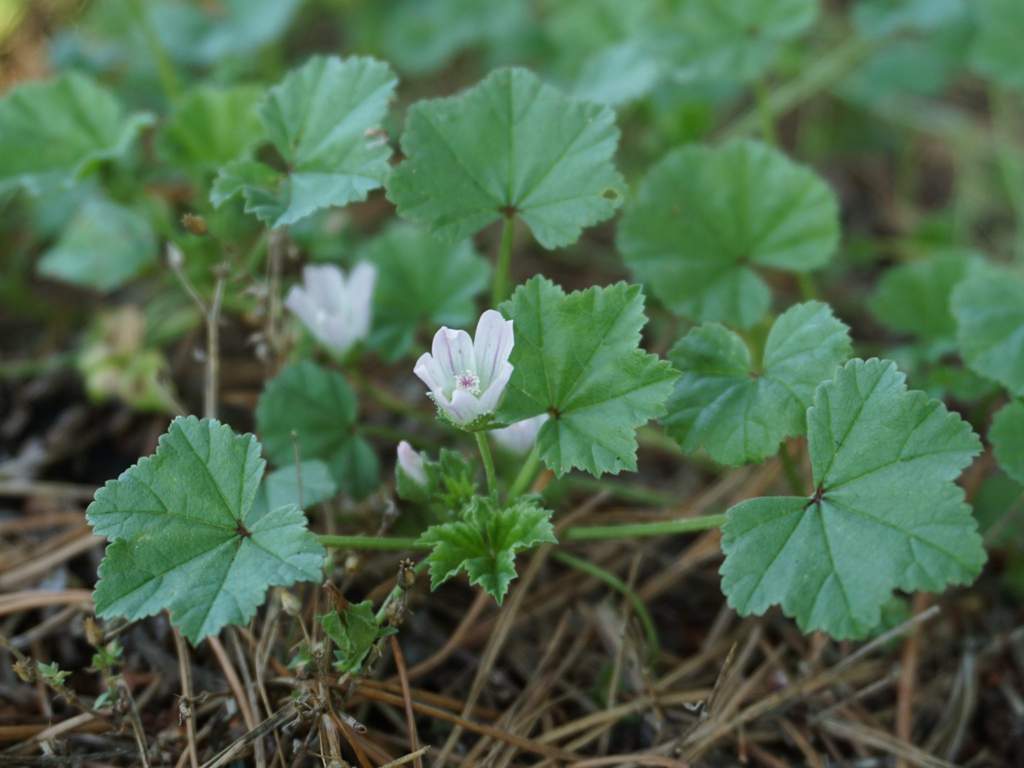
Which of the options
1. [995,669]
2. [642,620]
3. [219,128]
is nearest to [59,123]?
[219,128]

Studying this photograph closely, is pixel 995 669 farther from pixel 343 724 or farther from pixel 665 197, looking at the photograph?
pixel 343 724

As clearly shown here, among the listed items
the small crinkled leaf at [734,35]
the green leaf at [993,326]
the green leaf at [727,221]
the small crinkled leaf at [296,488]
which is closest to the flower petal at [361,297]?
the small crinkled leaf at [296,488]

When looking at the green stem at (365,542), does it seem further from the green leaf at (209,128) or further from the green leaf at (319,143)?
the green leaf at (209,128)

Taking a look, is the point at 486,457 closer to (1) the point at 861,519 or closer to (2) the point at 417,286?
(1) the point at 861,519

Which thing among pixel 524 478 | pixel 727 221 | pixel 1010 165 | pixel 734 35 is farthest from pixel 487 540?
pixel 1010 165

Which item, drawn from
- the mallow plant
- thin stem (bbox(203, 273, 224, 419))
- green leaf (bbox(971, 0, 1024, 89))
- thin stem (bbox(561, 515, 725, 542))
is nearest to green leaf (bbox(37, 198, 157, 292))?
the mallow plant

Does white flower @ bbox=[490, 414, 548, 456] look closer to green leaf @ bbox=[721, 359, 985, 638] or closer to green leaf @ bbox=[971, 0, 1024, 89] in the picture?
green leaf @ bbox=[721, 359, 985, 638]
